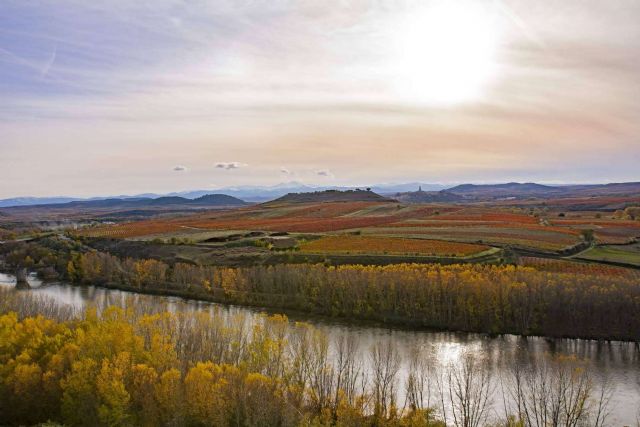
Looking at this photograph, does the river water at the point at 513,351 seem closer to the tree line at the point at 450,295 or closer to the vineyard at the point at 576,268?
the tree line at the point at 450,295

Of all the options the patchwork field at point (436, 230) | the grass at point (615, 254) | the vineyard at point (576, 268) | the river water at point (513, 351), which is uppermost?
the patchwork field at point (436, 230)

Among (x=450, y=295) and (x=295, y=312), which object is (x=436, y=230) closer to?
(x=295, y=312)

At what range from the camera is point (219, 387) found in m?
33.2

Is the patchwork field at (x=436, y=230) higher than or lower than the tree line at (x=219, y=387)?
higher

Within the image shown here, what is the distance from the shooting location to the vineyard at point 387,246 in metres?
84.8

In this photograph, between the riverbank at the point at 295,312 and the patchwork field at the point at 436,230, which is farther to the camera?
the patchwork field at the point at 436,230

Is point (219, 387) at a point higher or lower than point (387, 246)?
lower

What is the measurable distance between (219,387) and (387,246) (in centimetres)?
6140

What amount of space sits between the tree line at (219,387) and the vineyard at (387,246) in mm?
39689

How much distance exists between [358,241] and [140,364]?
66.5m

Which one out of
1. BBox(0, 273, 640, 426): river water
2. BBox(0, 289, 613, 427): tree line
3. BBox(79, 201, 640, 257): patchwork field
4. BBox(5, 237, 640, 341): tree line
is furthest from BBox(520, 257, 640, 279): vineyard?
BBox(0, 289, 613, 427): tree line

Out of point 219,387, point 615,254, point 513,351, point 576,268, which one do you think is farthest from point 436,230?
point 219,387

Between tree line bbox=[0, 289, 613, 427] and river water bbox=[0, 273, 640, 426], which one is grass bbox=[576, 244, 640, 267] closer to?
river water bbox=[0, 273, 640, 426]

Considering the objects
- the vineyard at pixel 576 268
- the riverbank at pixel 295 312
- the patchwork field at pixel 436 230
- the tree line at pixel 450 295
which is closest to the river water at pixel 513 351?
the riverbank at pixel 295 312
